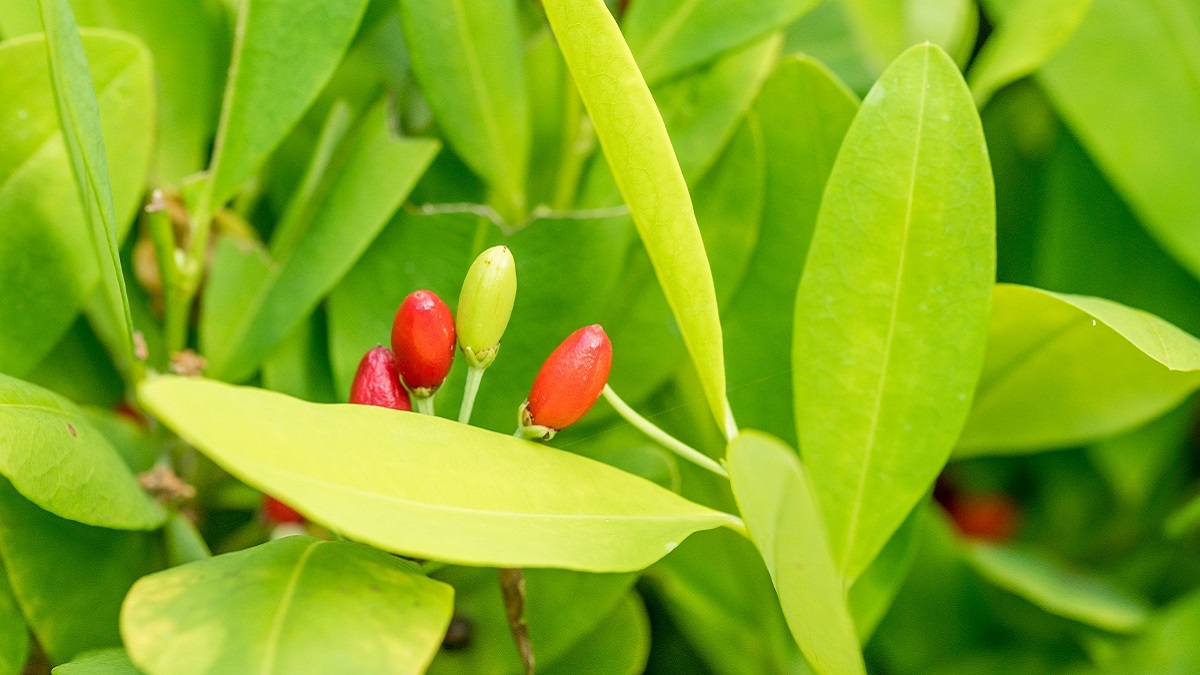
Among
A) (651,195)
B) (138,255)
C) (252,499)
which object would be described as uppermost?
(651,195)

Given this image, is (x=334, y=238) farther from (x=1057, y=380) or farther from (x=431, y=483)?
(x=1057, y=380)

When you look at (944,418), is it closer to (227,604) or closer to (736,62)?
(736,62)

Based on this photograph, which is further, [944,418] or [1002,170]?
[1002,170]

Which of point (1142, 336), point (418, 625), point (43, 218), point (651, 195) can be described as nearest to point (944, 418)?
point (1142, 336)

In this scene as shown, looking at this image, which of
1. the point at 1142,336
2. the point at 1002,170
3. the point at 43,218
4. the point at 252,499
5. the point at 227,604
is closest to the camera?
the point at 227,604

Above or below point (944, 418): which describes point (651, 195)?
above

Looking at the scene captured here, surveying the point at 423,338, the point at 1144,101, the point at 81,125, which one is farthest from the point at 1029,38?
the point at 81,125

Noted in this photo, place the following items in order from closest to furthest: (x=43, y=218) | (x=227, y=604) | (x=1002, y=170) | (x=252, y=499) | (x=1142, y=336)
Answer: (x=227, y=604)
(x=1142, y=336)
(x=43, y=218)
(x=252, y=499)
(x=1002, y=170)

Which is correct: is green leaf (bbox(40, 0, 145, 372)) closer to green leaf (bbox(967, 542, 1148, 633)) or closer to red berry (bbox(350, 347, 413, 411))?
red berry (bbox(350, 347, 413, 411))
